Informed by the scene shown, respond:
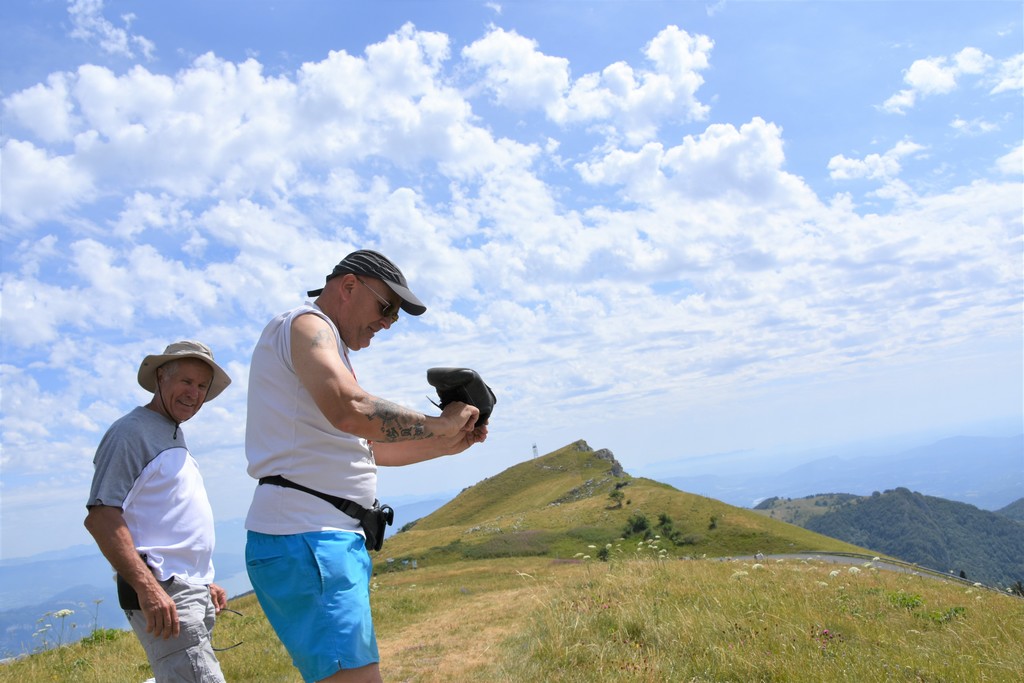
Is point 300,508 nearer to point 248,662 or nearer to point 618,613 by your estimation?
point 618,613

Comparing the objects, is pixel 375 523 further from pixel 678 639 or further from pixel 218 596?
pixel 678 639

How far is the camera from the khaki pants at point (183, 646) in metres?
3.29

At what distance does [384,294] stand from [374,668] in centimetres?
138

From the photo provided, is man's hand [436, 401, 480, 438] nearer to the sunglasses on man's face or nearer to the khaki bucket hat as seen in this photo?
the sunglasses on man's face

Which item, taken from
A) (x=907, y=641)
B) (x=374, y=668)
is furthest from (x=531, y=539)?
(x=374, y=668)

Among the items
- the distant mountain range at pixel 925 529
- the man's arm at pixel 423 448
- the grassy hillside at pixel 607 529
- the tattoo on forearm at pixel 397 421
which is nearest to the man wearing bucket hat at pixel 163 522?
the man's arm at pixel 423 448

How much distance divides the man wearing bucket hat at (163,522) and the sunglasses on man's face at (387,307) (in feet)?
5.53

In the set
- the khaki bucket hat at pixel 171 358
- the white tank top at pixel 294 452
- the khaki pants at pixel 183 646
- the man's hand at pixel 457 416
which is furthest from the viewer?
the khaki bucket hat at pixel 171 358

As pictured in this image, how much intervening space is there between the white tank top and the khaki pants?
4.26ft

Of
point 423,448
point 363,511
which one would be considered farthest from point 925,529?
point 363,511

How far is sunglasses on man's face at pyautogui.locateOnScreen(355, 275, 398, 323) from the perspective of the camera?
8.75ft

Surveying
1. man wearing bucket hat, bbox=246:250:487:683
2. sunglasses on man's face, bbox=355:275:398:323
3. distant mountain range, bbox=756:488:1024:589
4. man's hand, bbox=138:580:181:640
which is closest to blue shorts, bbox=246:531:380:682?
man wearing bucket hat, bbox=246:250:487:683

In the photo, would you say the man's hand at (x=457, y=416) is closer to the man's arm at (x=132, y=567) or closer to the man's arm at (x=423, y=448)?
the man's arm at (x=423, y=448)

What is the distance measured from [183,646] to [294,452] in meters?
1.62
